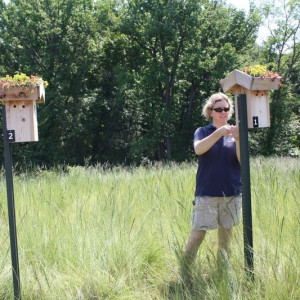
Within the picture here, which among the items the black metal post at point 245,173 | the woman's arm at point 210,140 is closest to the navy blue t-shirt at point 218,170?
the woman's arm at point 210,140

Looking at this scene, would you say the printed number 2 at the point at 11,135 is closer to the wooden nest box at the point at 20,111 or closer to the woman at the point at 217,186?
the wooden nest box at the point at 20,111

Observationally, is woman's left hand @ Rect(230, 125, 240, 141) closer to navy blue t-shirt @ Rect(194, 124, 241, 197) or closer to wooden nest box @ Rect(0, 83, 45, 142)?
navy blue t-shirt @ Rect(194, 124, 241, 197)

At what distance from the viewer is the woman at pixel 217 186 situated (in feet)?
10.7

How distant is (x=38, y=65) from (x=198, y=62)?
9.07 metres

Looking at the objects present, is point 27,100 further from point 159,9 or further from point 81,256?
point 159,9

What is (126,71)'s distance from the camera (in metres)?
22.9

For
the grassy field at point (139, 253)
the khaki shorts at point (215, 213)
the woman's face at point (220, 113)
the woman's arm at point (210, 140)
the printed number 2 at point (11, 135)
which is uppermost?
the woman's face at point (220, 113)

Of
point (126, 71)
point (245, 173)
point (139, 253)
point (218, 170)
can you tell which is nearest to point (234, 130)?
point (245, 173)

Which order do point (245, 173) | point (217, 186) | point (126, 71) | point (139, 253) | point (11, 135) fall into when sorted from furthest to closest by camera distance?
point (126, 71) < point (139, 253) < point (217, 186) < point (11, 135) < point (245, 173)

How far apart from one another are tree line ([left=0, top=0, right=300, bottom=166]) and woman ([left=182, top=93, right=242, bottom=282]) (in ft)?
63.3

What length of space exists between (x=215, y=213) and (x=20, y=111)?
169cm

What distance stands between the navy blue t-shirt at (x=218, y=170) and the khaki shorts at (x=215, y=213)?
0.05 m

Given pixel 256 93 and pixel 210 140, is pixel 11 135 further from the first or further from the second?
pixel 256 93

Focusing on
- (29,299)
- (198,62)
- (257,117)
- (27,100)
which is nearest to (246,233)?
(257,117)
